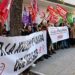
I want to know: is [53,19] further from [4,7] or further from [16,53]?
[16,53]

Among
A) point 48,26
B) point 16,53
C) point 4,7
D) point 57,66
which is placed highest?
point 4,7

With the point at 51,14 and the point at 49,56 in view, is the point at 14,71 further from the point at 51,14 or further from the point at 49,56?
the point at 51,14

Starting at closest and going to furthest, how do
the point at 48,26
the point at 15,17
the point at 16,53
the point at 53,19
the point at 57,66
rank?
the point at 16,53 → the point at 15,17 → the point at 57,66 → the point at 48,26 → the point at 53,19

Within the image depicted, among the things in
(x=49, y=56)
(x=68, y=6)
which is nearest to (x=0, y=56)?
(x=49, y=56)

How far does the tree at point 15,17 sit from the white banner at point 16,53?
1.39 feet

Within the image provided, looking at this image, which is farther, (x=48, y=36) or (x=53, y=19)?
(x=53, y=19)

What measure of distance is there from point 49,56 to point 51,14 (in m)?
3.36

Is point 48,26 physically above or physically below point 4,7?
below

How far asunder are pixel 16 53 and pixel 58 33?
631 cm

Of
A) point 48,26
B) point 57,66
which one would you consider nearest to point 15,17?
point 57,66

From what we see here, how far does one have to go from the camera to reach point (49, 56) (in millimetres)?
10031

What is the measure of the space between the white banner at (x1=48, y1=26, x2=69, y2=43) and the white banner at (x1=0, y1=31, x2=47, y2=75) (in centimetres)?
365

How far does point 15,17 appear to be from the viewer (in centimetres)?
627

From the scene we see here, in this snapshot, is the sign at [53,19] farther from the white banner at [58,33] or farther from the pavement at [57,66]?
the pavement at [57,66]
